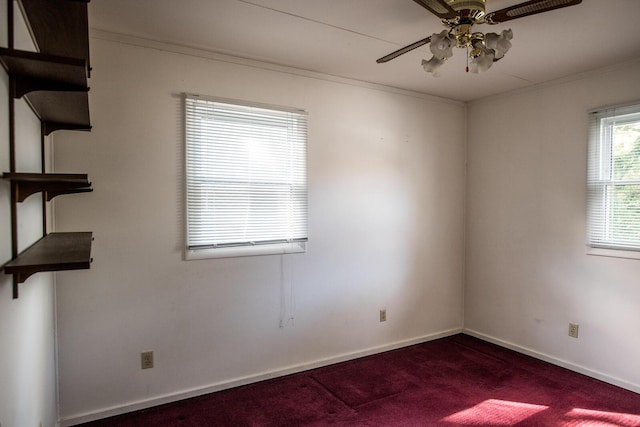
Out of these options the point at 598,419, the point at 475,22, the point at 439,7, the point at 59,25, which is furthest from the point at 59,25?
the point at 598,419

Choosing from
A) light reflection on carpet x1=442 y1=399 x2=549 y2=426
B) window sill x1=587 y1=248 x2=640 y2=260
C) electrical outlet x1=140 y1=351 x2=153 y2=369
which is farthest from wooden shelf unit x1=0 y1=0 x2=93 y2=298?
window sill x1=587 y1=248 x2=640 y2=260

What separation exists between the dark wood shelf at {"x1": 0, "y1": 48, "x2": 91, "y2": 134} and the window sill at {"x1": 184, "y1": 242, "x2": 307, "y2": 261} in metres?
1.27

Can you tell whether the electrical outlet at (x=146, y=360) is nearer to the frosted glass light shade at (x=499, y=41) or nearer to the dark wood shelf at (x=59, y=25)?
the dark wood shelf at (x=59, y=25)

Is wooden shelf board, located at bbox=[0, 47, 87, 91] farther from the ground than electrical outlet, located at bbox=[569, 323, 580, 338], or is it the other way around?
wooden shelf board, located at bbox=[0, 47, 87, 91]

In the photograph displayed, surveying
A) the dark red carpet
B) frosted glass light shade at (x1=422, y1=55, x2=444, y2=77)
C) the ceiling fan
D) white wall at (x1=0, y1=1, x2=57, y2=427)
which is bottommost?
the dark red carpet

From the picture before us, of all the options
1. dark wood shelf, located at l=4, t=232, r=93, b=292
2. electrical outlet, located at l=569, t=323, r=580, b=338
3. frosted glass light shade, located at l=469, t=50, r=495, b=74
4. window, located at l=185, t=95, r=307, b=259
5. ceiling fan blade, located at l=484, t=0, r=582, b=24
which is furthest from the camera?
electrical outlet, located at l=569, t=323, r=580, b=338

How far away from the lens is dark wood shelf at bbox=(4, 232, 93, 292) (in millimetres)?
1149

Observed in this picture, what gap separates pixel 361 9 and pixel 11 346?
2191mm

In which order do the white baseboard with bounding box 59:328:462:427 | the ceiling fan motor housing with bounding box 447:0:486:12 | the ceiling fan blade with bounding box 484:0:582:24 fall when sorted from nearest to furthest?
the ceiling fan blade with bounding box 484:0:582:24
the ceiling fan motor housing with bounding box 447:0:486:12
the white baseboard with bounding box 59:328:462:427

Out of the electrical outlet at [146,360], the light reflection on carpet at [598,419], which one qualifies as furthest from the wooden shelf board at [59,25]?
the light reflection on carpet at [598,419]

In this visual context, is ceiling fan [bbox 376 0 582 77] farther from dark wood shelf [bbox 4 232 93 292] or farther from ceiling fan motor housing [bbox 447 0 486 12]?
dark wood shelf [bbox 4 232 93 292]

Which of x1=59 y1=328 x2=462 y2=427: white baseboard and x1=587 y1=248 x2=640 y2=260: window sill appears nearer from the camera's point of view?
x1=59 y1=328 x2=462 y2=427: white baseboard

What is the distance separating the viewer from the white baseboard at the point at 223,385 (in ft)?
8.16

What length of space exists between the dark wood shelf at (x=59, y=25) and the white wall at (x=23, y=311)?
0.06m
